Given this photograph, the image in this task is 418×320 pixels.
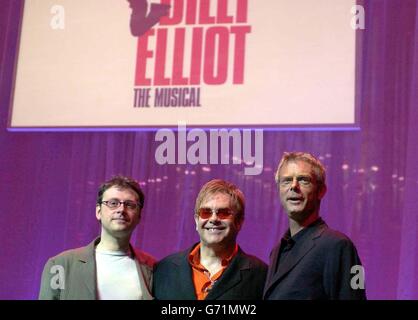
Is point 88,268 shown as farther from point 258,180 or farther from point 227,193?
point 258,180

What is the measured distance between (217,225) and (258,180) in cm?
145

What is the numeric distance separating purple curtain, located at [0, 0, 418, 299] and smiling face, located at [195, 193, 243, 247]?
1.37 m

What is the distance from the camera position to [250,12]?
3475 millimetres

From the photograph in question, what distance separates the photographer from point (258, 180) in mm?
3551

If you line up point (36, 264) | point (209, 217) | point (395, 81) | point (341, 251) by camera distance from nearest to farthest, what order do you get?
point (341, 251) < point (209, 217) < point (395, 81) < point (36, 264)

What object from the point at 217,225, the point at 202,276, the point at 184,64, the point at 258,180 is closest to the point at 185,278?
the point at 202,276

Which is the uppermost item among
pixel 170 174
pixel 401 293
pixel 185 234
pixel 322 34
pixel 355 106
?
pixel 322 34

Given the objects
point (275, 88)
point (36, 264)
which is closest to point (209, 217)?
point (275, 88)

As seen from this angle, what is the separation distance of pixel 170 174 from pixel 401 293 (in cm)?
144

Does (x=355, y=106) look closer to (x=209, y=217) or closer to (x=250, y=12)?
(x=250, y=12)

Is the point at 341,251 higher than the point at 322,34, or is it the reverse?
the point at 322,34

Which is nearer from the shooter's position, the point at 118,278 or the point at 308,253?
the point at 308,253

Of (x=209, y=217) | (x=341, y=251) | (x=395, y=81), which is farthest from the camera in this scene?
(x=395, y=81)

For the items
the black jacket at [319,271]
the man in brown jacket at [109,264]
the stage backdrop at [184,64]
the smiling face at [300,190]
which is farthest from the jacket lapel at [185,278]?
the stage backdrop at [184,64]
